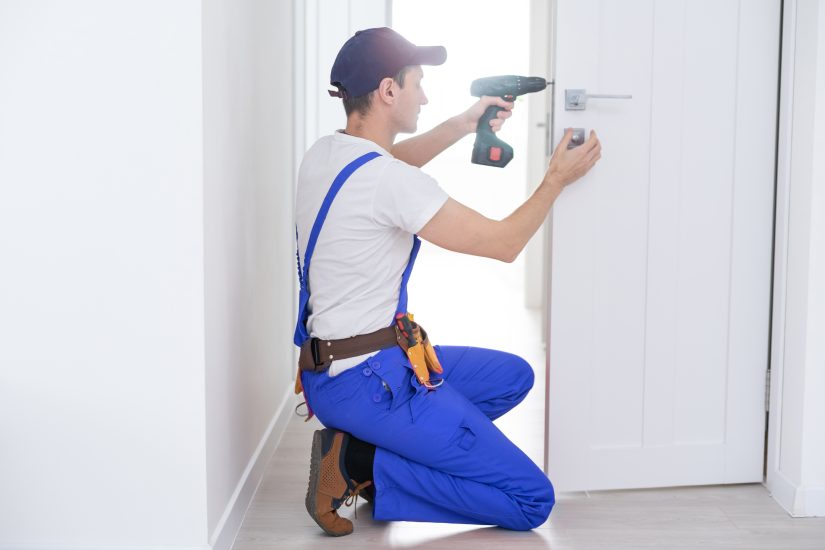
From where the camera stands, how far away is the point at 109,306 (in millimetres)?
1910

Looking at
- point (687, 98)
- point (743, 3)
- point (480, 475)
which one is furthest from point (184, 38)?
point (743, 3)

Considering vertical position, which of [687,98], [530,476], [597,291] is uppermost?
[687,98]

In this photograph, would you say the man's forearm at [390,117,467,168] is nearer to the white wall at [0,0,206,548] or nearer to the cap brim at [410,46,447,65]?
the cap brim at [410,46,447,65]

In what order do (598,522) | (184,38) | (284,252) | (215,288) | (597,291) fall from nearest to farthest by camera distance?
(184,38) < (215,288) < (598,522) < (597,291) < (284,252)

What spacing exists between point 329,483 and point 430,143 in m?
1.06

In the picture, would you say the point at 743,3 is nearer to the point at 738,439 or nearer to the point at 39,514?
the point at 738,439

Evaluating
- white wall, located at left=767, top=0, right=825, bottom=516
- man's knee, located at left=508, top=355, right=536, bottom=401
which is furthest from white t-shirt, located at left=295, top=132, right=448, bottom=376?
white wall, located at left=767, top=0, right=825, bottom=516

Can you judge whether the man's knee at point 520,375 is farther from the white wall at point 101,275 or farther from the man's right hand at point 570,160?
the white wall at point 101,275

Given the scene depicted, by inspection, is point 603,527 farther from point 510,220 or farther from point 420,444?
point 510,220

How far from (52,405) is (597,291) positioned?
1474mm

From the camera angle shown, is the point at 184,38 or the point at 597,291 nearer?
the point at 184,38

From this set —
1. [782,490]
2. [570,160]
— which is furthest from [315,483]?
[782,490]

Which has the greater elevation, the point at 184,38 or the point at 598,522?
the point at 184,38

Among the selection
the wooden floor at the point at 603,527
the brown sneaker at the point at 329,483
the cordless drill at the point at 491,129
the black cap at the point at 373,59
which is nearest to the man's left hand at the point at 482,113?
the cordless drill at the point at 491,129
